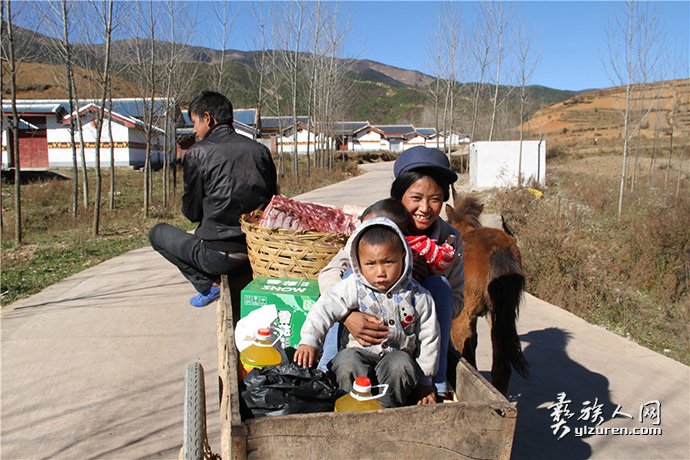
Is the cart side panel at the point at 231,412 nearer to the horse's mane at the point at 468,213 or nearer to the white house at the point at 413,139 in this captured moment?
the horse's mane at the point at 468,213

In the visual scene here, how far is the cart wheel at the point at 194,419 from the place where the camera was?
6.43 feet

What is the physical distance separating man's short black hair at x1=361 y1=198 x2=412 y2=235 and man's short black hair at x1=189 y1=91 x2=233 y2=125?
1.56m

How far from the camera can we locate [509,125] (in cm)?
5097

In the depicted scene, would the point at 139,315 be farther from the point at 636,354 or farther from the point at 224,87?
the point at 224,87

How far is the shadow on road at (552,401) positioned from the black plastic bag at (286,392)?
76.4 inches

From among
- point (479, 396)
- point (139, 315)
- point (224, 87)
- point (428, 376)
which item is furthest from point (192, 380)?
point (224, 87)

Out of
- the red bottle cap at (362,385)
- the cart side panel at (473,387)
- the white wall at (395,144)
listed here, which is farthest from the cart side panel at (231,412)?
the white wall at (395,144)

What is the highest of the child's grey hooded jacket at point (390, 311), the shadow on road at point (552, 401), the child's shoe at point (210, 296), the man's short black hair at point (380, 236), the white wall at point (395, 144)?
the white wall at point (395, 144)

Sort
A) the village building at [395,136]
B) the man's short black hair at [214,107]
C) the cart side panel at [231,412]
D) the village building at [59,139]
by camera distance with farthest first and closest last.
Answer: the village building at [395,136], the village building at [59,139], the man's short black hair at [214,107], the cart side panel at [231,412]

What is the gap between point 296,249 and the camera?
3.11 m

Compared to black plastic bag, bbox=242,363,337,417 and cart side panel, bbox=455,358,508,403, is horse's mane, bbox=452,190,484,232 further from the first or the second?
black plastic bag, bbox=242,363,337,417

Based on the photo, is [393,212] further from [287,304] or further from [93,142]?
[93,142]

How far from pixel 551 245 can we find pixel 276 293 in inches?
278

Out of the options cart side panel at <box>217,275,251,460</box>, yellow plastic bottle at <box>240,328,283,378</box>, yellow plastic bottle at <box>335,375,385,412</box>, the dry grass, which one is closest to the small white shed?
the dry grass
